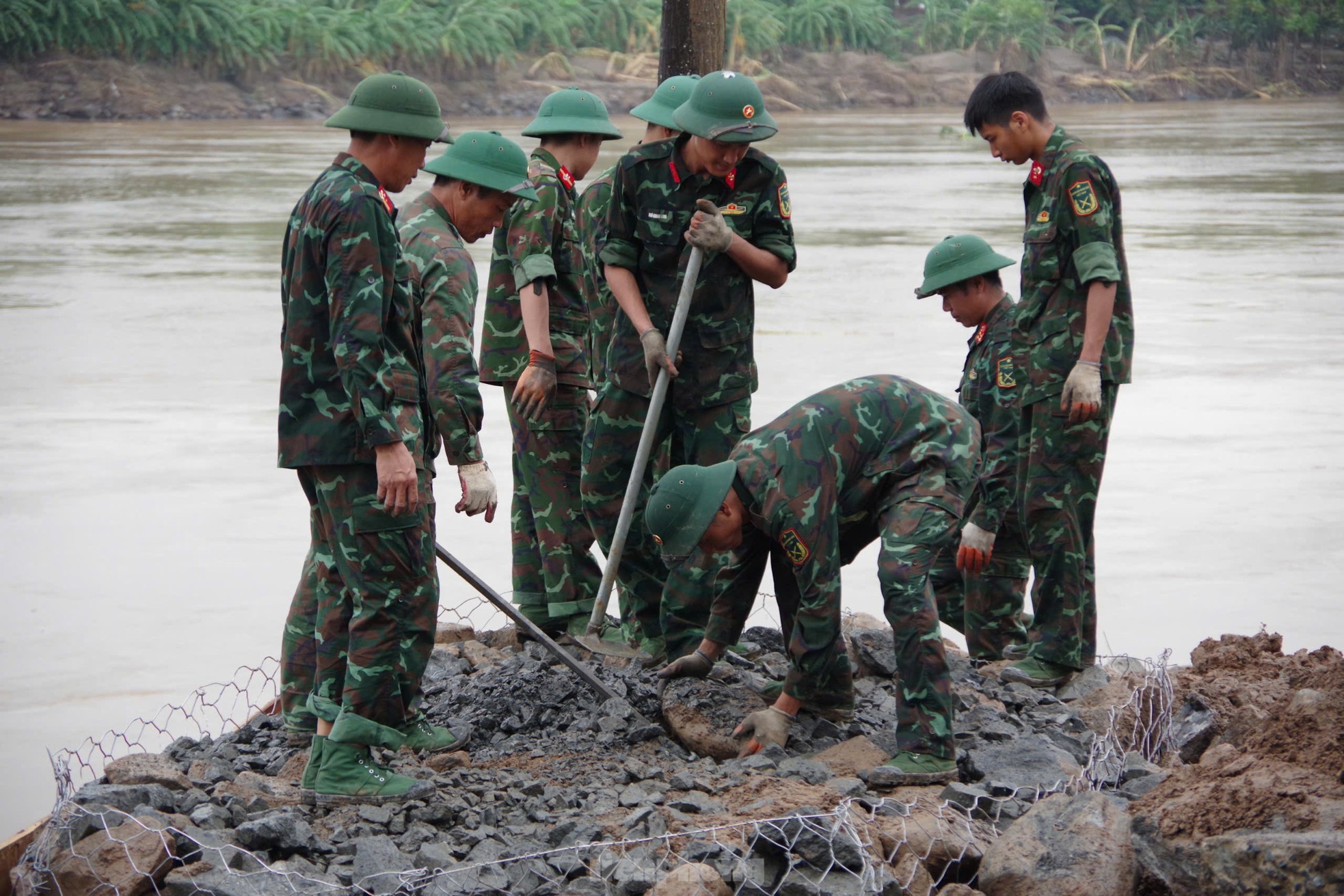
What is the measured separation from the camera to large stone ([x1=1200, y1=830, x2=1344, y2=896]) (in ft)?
9.86

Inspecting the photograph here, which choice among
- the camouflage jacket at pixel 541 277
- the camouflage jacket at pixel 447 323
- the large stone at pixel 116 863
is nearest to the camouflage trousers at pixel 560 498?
the camouflage jacket at pixel 541 277

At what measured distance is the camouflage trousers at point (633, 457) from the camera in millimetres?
4887

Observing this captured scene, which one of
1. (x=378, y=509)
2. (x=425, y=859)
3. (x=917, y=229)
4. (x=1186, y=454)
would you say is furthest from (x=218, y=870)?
(x=917, y=229)

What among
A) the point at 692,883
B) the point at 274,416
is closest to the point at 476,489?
the point at 692,883

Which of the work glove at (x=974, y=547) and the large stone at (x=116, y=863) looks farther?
the work glove at (x=974, y=547)

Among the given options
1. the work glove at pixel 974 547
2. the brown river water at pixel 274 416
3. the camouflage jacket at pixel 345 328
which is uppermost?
the camouflage jacket at pixel 345 328

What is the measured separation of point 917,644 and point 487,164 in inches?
74.4

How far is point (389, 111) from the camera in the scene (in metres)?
3.80

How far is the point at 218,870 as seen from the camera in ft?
11.2

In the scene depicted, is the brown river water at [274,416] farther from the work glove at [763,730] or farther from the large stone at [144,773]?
the work glove at [763,730]

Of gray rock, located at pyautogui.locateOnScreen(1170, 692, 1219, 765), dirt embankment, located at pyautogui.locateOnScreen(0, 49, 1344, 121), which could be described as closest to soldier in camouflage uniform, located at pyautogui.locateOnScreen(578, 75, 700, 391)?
gray rock, located at pyautogui.locateOnScreen(1170, 692, 1219, 765)

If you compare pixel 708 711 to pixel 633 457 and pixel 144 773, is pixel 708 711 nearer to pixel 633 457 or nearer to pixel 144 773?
pixel 633 457

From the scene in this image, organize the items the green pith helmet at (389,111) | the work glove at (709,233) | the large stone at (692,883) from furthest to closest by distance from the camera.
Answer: the work glove at (709,233), the green pith helmet at (389,111), the large stone at (692,883)

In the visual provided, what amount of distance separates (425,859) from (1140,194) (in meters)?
19.5
